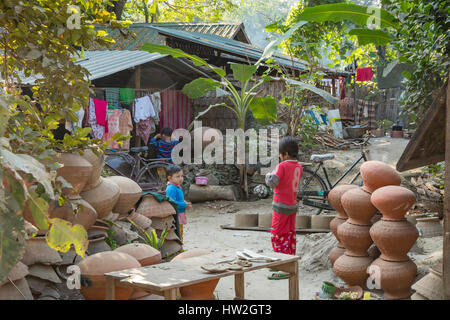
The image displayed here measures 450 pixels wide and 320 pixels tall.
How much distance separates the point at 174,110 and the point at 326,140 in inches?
173

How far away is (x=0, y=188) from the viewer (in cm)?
167

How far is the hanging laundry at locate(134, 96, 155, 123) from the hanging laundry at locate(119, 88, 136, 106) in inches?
4.9

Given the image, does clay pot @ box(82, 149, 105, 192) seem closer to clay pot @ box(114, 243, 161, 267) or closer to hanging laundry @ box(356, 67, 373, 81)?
clay pot @ box(114, 243, 161, 267)

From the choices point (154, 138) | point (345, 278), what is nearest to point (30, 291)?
point (345, 278)

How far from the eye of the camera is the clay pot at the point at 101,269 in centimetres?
345

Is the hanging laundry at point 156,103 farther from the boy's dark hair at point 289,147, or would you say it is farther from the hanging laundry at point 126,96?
the boy's dark hair at point 289,147

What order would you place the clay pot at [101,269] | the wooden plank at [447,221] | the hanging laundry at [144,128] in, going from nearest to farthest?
the wooden plank at [447,221], the clay pot at [101,269], the hanging laundry at [144,128]

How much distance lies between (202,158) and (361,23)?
6.32 metres

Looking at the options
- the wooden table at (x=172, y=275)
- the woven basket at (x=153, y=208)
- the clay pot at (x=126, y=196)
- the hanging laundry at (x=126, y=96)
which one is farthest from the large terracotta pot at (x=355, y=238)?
the hanging laundry at (x=126, y=96)

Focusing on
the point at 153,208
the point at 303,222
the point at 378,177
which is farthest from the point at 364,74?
the point at 153,208

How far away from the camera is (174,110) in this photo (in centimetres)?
1135

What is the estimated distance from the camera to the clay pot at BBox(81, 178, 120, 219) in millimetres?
4449

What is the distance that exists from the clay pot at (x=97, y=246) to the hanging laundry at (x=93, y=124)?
5.05 m

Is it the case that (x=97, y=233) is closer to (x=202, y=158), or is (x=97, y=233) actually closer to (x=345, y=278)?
(x=345, y=278)
